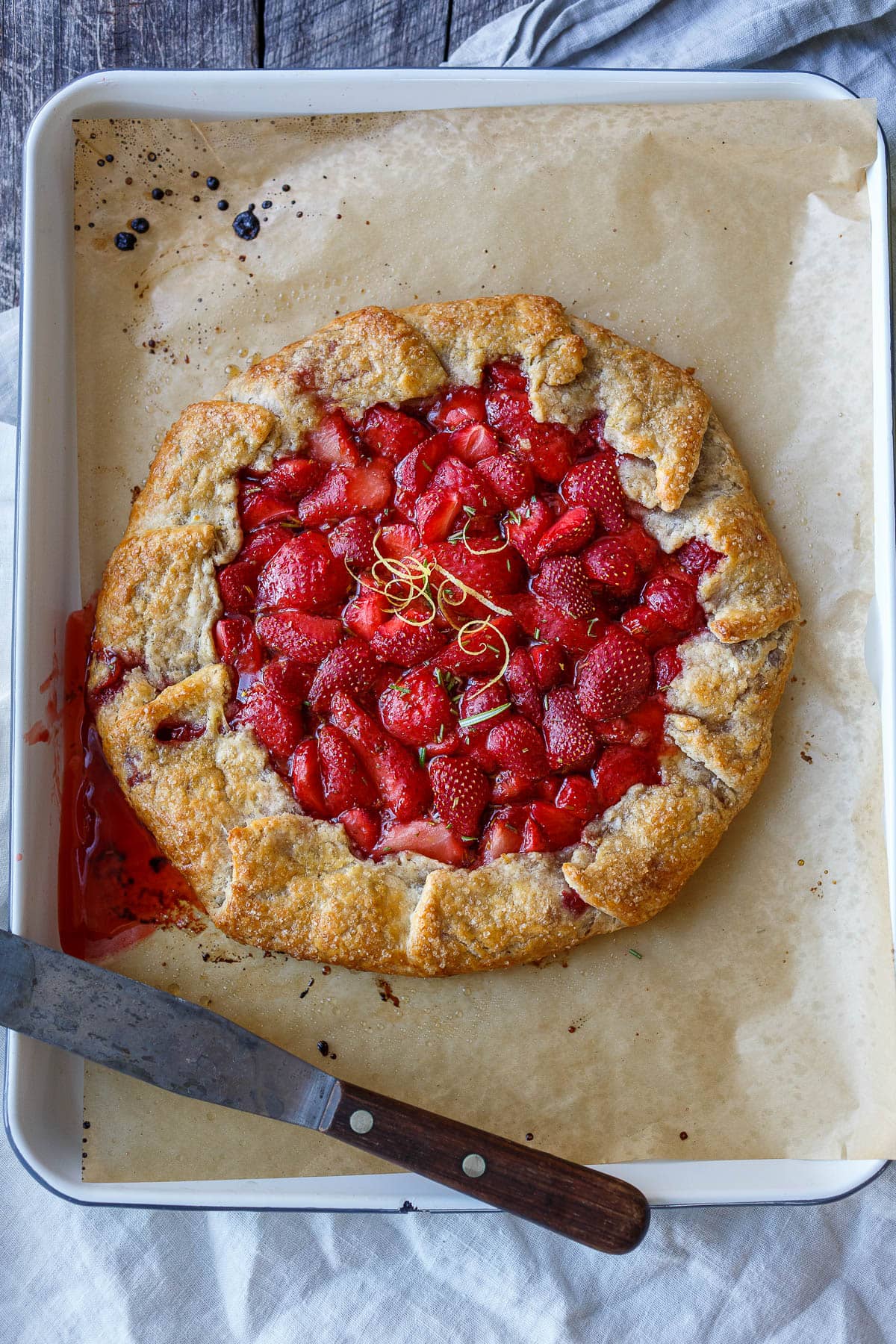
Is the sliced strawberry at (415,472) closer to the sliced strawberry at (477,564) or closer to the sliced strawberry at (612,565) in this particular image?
the sliced strawberry at (477,564)

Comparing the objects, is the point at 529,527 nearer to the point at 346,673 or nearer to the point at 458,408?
the point at 458,408

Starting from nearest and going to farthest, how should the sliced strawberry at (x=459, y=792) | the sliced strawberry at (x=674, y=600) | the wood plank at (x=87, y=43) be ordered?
the sliced strawberry at (x=459, y=792) → the sliced strawberry at (x=674, y=600) → the wood plank at (x=87, y=43)

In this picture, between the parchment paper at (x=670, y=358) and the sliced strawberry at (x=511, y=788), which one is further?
the parchment paper at (x=670, y=358)

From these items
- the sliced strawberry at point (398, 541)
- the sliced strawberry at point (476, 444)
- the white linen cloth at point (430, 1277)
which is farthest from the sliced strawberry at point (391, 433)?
the white linen cloth at point (430, 1277)

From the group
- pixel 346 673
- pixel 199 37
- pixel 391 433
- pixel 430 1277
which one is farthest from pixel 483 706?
pixel 199 37

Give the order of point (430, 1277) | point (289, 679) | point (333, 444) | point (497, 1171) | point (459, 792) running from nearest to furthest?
point (497, 1171)
point (459, 792)
point (289, 679)
point (333, 444)
point (430, 1277)

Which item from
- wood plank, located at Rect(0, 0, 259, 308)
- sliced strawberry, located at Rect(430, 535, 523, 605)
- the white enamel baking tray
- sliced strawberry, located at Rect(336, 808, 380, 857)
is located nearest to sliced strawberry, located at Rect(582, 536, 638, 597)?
sliced strawberry, located at Rect(430, 535, 523, 605)
